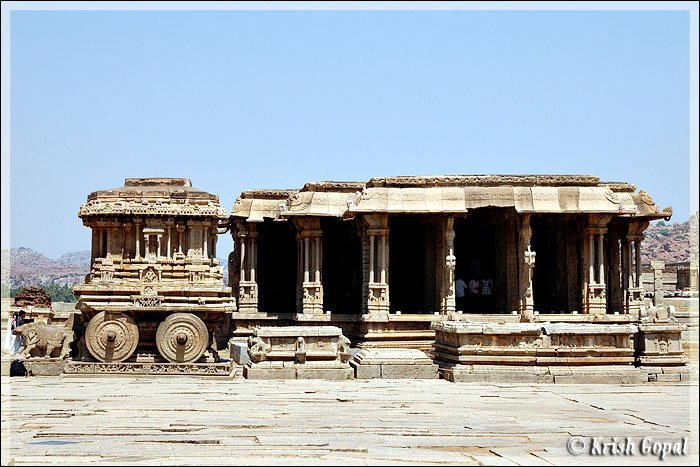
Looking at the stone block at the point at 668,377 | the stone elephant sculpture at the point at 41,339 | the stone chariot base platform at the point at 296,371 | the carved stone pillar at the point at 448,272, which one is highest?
the carved stone pillar at the point at 448,272

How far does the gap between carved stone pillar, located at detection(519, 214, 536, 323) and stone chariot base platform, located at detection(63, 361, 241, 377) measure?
8.82 m

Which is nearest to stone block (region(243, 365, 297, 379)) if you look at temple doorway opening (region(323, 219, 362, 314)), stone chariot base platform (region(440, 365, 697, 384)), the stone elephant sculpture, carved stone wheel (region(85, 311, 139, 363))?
stone chariot base platform (region(440, 365, 697, 384))

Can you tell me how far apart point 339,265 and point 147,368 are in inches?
499

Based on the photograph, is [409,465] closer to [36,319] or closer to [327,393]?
[327,393]

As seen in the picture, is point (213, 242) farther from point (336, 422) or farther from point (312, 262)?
point (336, 422)

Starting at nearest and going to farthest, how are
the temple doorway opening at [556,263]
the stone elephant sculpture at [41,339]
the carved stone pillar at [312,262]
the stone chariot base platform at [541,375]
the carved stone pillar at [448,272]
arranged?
1. the stone chariot base platform at [541,375]
2. the stone elephant sculpture at [41,339]
3. the carved stone pillar at [448,272]
4. the temple doorway opening at [556,263]
5. the carved stone pillar at [312,262]

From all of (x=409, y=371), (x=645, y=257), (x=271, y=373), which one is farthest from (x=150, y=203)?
(x=645, y=257)

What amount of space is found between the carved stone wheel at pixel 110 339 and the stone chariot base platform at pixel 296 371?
10.9 ft

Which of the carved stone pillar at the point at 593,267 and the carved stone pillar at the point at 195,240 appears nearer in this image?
the carved stone pillar at the point at 195,240

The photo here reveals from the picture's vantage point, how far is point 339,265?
33.7m

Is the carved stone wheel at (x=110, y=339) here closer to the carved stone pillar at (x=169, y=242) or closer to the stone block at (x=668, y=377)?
the carved stone pillar at (x=169, y=242)

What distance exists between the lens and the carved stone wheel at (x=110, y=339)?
2205cm

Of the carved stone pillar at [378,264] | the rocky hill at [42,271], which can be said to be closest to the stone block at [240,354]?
the carved stone pillar at [378,264]

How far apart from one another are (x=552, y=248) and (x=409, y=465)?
22.5 m
